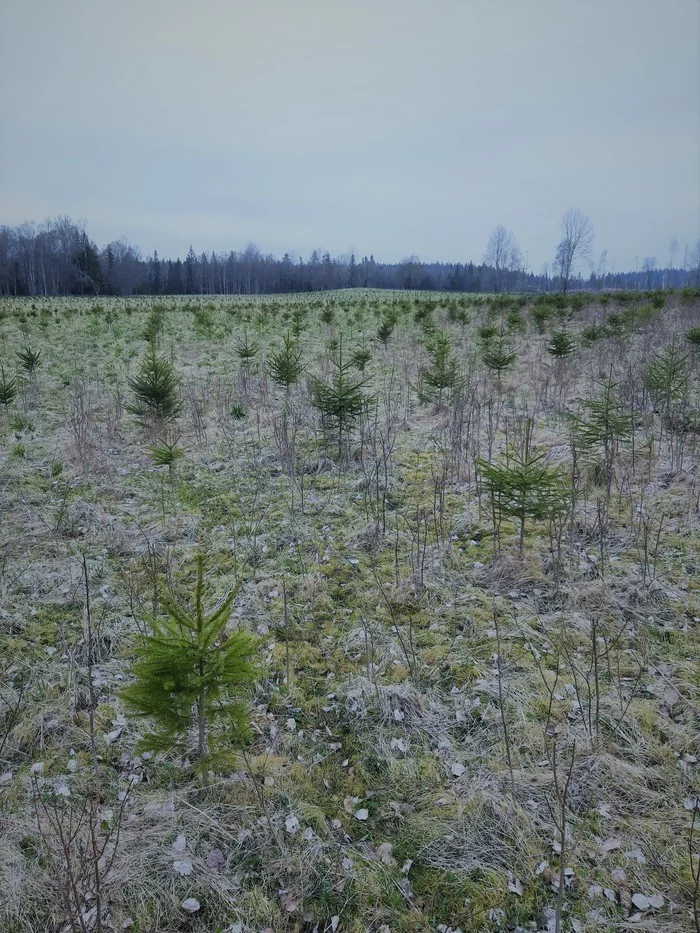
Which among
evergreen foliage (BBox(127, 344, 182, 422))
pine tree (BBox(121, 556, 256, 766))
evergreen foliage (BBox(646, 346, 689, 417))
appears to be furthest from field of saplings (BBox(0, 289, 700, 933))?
evergreen foliage (BBox(127, 344, 182, 422))

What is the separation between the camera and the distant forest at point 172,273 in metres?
56.7

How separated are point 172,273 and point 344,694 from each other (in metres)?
76.8

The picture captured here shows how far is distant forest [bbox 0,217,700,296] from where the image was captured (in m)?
56.7

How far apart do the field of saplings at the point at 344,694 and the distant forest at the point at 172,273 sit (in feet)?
195

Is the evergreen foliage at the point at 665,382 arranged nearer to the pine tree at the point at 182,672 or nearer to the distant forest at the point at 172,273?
the pine tree at the point at 182,672

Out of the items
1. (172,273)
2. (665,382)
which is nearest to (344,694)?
(665,382)

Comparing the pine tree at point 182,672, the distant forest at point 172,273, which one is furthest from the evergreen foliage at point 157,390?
the distant forest at point 172,273

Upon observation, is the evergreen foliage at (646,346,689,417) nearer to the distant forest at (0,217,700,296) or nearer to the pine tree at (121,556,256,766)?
the pine tree at (121,556,256,766)

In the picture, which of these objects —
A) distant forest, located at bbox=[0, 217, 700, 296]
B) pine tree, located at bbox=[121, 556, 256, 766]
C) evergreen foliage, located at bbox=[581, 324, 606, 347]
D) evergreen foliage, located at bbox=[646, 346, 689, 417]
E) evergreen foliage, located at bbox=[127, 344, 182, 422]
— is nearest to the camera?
pine tree, located at bbox=[121, 556, 256, 766]

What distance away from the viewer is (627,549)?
4996 millimetres

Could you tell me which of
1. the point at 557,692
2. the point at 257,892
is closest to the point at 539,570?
the point at 557,692

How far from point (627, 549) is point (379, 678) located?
305cm

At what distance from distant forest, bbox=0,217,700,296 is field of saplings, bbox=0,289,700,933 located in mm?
59363

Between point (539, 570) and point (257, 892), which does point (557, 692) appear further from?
point (257, 892)
